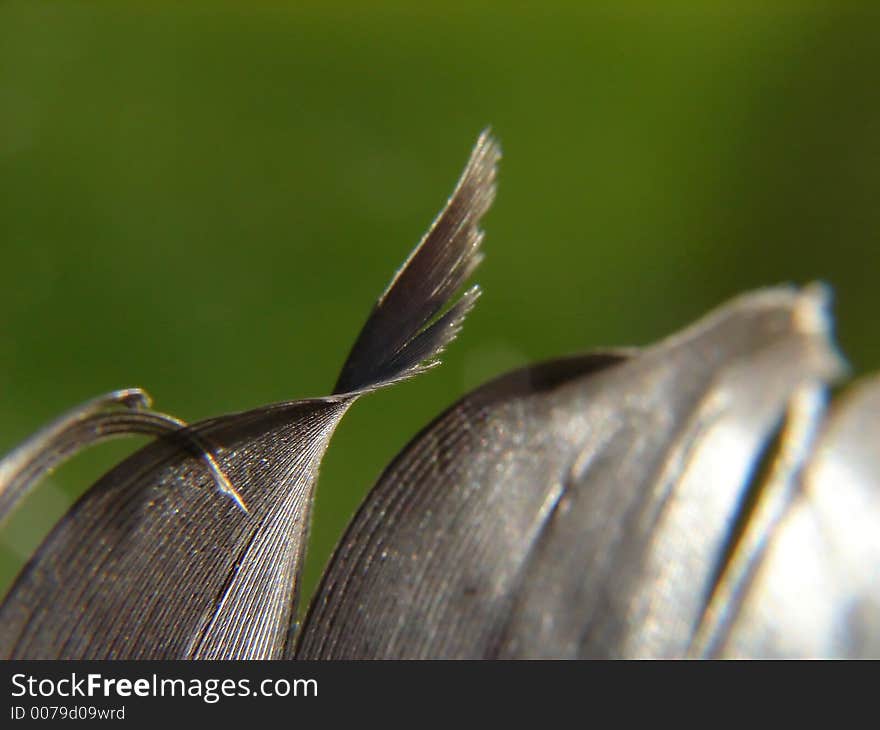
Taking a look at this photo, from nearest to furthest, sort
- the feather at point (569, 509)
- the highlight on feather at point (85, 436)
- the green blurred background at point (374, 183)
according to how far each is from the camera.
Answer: the highlight on feather at point (85, 436)
the feather at point (569, 509)
the green blurred background at point (374, 183)

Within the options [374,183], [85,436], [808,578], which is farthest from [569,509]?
[374,183]

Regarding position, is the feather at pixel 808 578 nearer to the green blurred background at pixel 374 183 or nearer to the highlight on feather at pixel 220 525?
the highlight on feather at pixel 220 525

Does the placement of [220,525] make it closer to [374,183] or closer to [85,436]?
[85,436]

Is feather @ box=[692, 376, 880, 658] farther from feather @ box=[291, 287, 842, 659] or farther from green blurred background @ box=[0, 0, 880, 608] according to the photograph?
green blurred background @ box=[0, 0, 880, 608]

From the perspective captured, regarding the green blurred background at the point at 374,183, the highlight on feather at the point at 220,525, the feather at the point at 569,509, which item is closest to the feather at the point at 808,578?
the feather at the point at 569,509

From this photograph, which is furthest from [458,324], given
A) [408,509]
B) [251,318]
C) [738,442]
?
[251,318]

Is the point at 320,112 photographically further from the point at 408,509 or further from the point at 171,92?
the point at 408,509

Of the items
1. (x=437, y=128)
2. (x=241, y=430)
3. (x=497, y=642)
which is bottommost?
(x=497, y=642)

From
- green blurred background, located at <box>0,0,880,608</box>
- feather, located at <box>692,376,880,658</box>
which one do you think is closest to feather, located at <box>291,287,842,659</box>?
feather, located at <box>692,376,880,658</box>

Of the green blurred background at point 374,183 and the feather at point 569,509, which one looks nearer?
the feather at point 569,509
